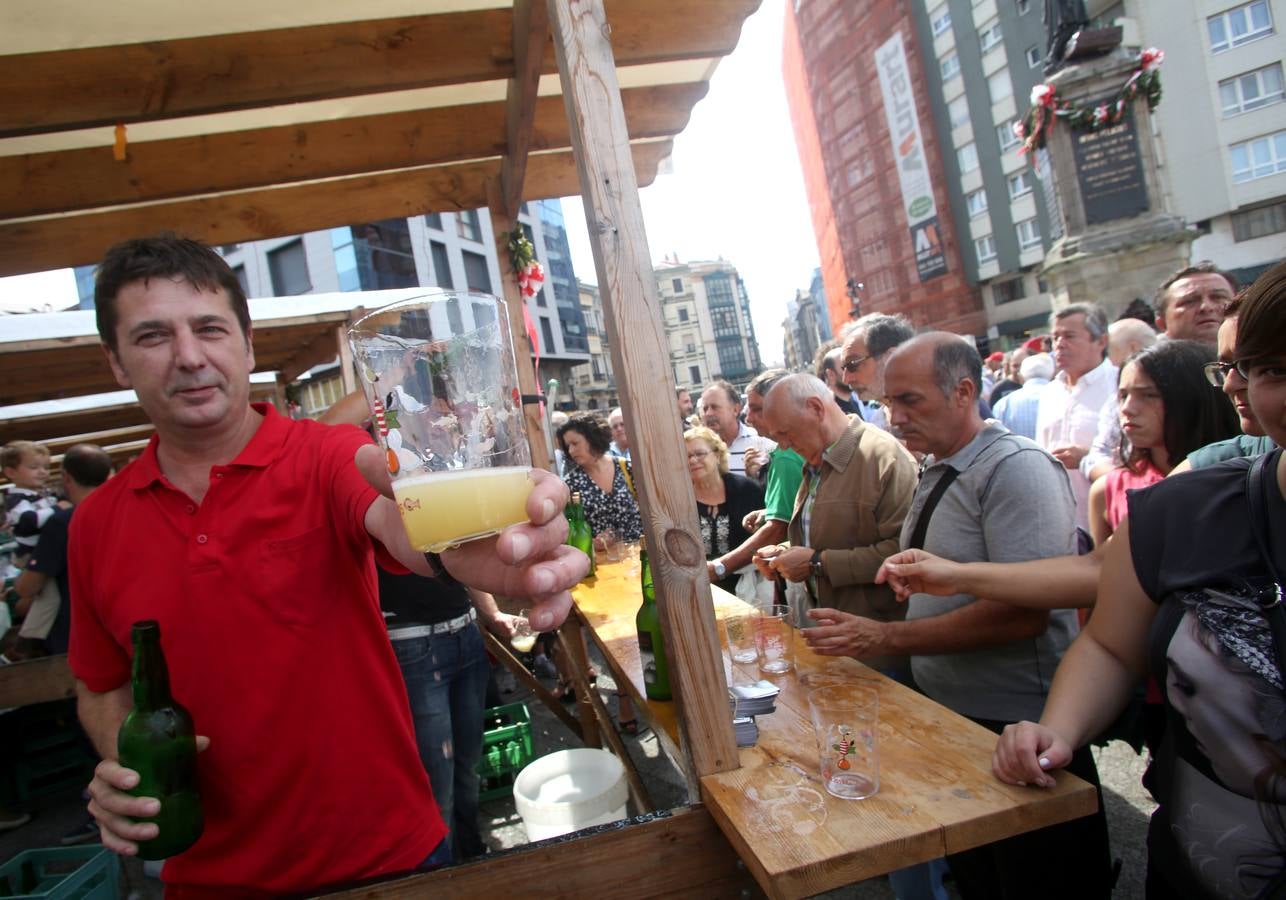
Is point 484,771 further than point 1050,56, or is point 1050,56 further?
point 1050,56

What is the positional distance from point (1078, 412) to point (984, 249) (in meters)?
37.8

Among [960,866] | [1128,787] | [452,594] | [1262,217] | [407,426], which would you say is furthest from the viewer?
[1262,217]

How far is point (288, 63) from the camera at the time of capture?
7.19 feet

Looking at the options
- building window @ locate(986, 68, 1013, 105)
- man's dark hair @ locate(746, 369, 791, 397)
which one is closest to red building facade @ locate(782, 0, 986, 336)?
building window @ locate(986, 68, 1013, 105)

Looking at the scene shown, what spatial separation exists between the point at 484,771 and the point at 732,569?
5.81 feet

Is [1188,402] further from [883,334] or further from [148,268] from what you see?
[148,268]

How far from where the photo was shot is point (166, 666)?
130cm

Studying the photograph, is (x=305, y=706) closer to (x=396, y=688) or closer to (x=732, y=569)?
(x=396, y=688)

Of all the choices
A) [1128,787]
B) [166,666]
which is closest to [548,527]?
[166,666]

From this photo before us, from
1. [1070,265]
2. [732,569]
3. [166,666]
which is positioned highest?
[1070,265]

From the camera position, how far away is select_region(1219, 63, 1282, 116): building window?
27.9 meters

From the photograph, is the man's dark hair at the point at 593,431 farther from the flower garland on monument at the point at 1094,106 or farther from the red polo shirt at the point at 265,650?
the flower garland on monument at the point at 1094,106

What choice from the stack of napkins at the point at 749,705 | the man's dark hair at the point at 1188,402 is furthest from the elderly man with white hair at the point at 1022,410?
the stack of napkins at the point at 749,705

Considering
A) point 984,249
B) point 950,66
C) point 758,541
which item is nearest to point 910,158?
point 950,66
